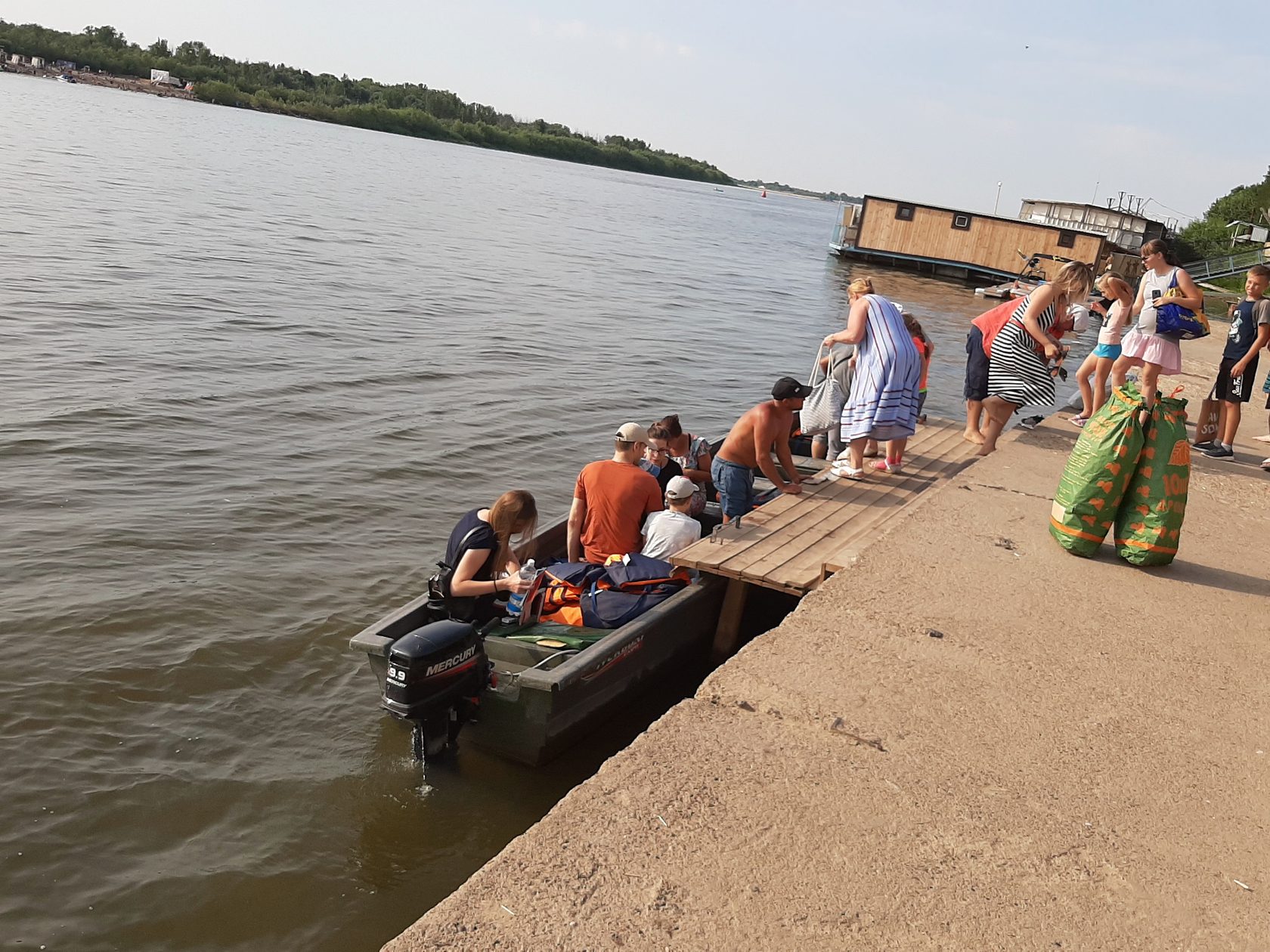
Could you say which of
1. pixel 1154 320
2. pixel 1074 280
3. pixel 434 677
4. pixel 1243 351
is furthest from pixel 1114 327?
pixel 434 677

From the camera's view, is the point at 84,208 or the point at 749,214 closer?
the point at 84,208

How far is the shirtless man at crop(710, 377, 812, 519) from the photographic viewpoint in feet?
23.5

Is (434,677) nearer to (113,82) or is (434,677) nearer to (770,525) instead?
(770,525)

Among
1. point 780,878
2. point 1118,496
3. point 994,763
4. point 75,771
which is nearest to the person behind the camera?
point 780,878

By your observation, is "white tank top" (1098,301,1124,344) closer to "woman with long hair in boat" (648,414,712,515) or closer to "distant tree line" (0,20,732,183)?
"woman with long hair in boat" (648,414,712,515)

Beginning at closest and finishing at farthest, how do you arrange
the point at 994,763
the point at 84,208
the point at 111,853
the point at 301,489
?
1. the point at 994,763
2. the point at 111,853
3. the point at 301,489
4. the point at 84,208

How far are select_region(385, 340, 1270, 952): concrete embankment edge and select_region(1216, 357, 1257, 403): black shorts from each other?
4.26 meters

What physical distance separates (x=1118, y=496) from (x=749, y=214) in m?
87.1

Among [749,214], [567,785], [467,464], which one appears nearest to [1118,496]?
[567,785]

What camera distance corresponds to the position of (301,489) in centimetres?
948

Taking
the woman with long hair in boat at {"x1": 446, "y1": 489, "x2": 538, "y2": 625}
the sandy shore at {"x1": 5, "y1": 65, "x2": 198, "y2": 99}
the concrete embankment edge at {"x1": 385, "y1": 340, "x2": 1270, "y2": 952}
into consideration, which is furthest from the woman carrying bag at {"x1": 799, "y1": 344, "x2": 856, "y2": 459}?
the sandy shore at {"x1": 5, "y1": 65, "x2": 198, "y2": 99}

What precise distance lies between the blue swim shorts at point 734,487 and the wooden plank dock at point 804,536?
175 mm

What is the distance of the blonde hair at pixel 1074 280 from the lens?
7.83 meters

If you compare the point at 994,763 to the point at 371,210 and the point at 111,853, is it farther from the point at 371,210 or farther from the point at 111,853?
the point at 371,210
